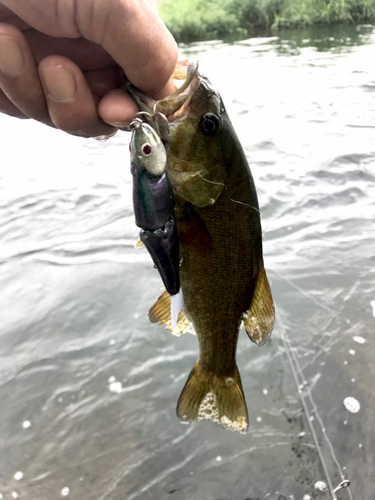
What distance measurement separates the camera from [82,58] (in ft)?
5.17

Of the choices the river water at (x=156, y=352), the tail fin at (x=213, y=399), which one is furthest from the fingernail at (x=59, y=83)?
the river water at (x=156, y=352)

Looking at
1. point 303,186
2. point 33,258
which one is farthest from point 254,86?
point 33,258

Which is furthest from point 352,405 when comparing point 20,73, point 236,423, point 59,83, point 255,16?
point 255,16

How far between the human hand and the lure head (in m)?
0.32

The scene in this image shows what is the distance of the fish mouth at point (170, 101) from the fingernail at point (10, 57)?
1.31 feet

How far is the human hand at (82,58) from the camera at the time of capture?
1.22 meters

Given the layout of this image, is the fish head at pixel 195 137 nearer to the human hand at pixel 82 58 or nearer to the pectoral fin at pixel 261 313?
the human hand at pixel 82 58

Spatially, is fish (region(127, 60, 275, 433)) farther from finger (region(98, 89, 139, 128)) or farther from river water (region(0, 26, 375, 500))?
river water (region(0, 26, 375, 500))

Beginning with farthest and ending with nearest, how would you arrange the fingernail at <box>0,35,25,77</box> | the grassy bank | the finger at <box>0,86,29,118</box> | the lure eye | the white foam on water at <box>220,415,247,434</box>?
the grassy bank
the white foam on water at <box>220,415,247,434</box>
the finger at <box>0,86,29,118</box>
the fingernail at <box>0,35,25,77</box>
the lure eye

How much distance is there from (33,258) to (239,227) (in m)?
3.85

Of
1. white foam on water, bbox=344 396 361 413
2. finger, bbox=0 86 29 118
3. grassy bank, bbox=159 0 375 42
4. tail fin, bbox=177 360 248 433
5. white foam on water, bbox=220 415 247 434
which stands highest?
grassy bank, bbox=159 0 375 42

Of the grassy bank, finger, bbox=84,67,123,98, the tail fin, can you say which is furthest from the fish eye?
the grassy bank

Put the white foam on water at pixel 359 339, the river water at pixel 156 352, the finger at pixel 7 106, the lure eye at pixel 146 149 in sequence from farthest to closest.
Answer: the white foam on water at pixel 359 339
the river water at pixel 156 352
the finger at pixel 7 106
the lure eye at pixel 146 149

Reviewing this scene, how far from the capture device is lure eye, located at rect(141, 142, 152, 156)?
46.7 inches
